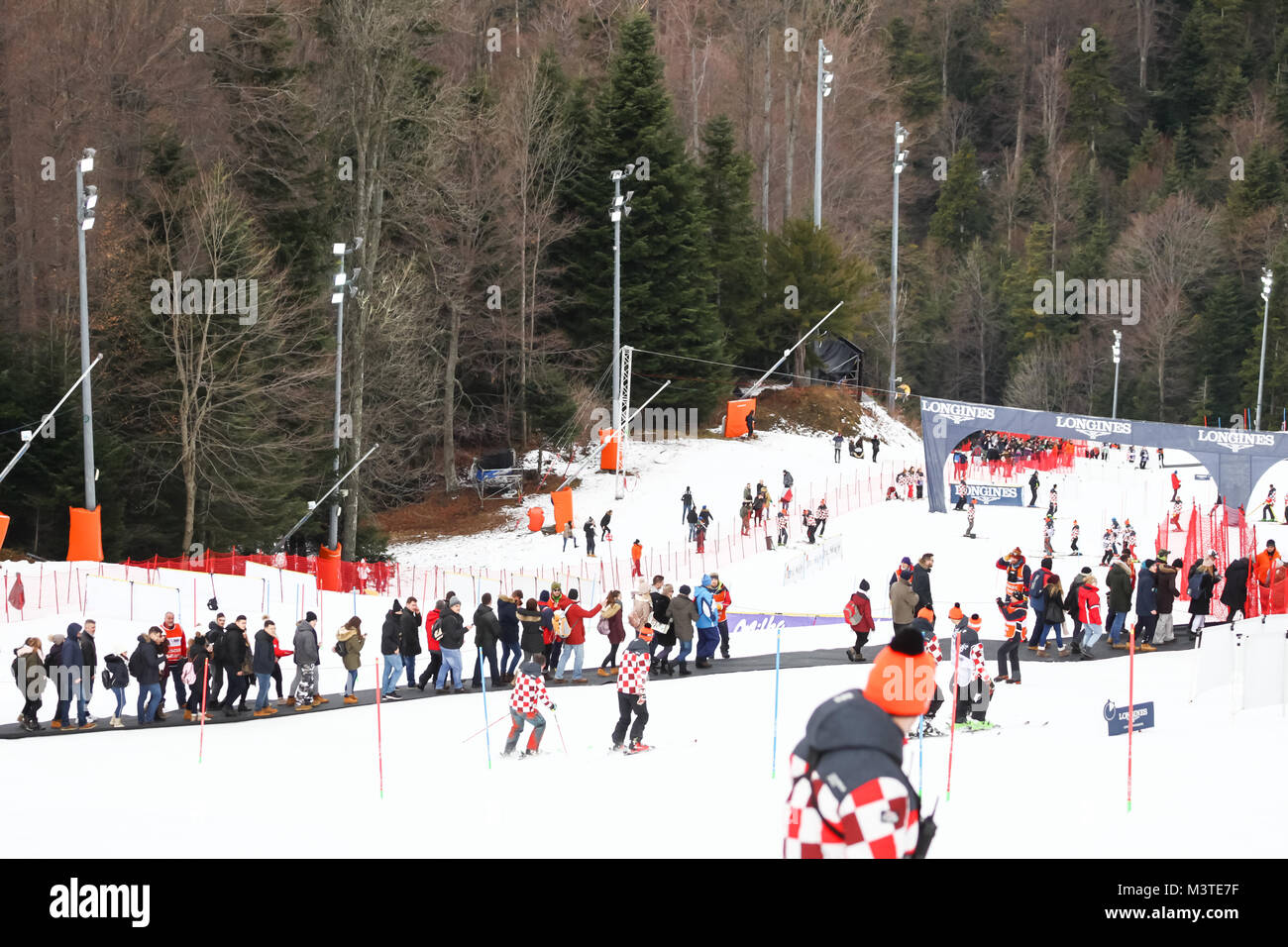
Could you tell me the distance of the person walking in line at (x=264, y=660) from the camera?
17.2 meters

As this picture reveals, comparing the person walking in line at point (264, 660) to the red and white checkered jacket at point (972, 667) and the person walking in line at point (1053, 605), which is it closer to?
the red and white checkered jacket at point (972, 667)

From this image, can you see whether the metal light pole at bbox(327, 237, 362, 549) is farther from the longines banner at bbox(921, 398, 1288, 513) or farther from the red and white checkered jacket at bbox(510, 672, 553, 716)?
the red and white checkered jacket at bbox(510, 672, 553, 716)

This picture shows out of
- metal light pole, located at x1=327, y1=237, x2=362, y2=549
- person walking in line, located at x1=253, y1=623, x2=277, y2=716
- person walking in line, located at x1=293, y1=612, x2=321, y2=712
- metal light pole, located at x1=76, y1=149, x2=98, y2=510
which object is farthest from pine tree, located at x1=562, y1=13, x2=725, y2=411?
person walking in line, located at x1=253, y1=623, x2=277, y2=716

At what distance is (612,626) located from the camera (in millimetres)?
19328

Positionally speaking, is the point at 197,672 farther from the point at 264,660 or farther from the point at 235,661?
the point at 264,660

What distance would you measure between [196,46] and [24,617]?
2392 centimetres

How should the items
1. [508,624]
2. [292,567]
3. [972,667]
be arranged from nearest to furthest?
[972,667], [508,624], [292,567]

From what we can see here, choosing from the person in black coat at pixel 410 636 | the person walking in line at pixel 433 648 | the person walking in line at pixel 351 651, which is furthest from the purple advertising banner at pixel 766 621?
the person walking in line at pixel 351 651

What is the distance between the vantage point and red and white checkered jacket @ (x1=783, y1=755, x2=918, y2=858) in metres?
4.09

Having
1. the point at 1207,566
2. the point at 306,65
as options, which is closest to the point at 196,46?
the point at 306,65

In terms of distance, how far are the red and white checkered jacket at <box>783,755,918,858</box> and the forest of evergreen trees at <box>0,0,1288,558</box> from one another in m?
30.0

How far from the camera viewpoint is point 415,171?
4394 cm
